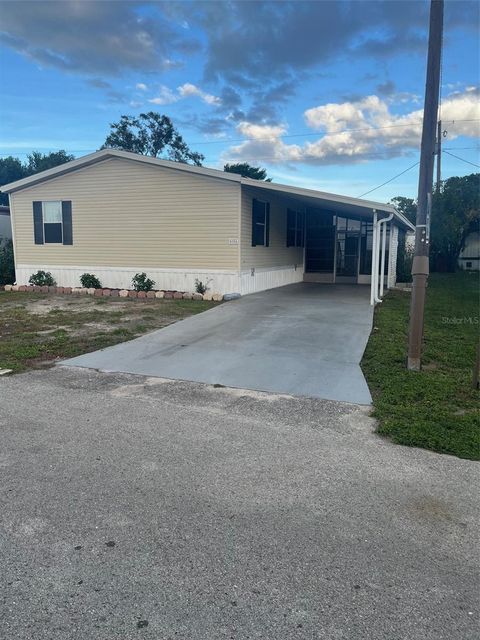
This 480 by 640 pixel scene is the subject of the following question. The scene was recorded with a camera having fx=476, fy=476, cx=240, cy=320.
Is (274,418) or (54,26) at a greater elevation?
(54,26)

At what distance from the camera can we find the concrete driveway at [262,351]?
596 cm

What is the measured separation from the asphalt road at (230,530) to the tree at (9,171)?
37.3m

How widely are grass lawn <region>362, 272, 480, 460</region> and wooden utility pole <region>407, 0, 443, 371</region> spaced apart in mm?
492

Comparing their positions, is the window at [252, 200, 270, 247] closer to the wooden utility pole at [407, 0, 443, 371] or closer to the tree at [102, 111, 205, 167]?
the wooden utility pole at [407, 0, 443, 371]

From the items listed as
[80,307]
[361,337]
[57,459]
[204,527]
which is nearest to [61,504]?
[57,459]

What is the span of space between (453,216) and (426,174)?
21.0 meters

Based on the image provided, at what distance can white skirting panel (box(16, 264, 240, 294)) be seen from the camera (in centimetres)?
1364

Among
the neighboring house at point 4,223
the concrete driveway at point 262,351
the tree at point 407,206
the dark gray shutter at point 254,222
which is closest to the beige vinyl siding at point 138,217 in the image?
the dark gray shutter at point 254,222

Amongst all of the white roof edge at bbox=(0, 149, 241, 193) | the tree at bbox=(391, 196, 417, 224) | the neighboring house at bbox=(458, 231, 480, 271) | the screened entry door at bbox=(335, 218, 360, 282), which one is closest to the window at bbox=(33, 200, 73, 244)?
the white roof edge at bbox=(0, 149, 241, 193)

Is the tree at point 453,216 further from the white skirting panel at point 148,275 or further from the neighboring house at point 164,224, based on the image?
the white skirting panel at point 148,275

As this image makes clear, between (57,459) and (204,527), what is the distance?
5.01 feet

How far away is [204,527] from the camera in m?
2.87

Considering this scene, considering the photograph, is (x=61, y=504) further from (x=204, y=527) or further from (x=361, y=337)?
(x=361, y=337)

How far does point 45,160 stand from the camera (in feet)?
123
